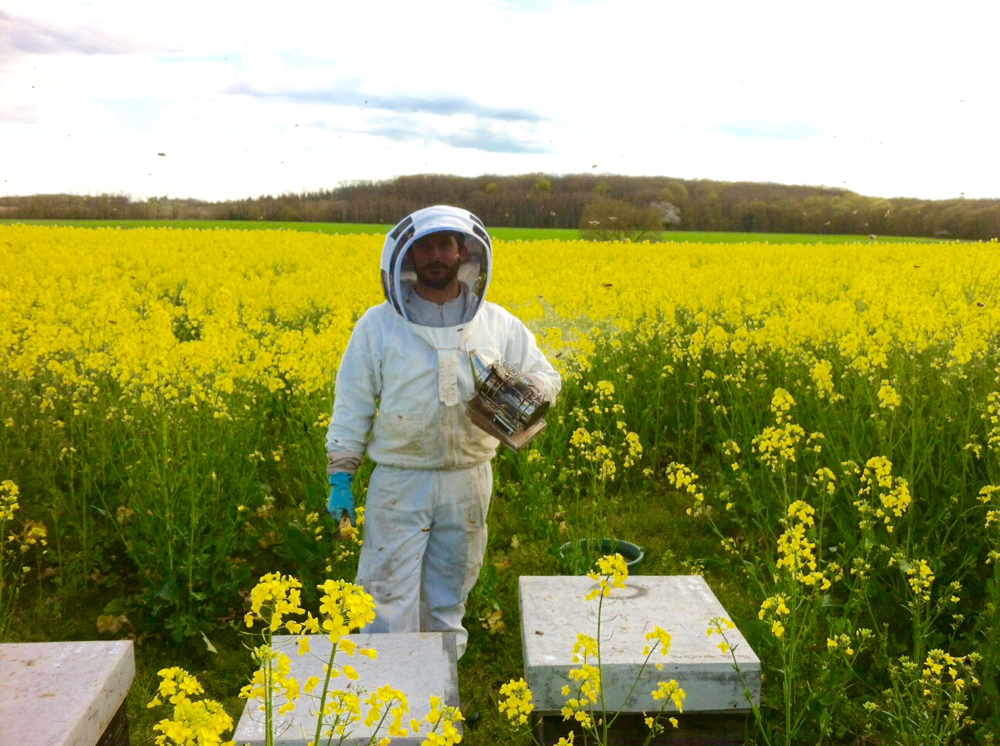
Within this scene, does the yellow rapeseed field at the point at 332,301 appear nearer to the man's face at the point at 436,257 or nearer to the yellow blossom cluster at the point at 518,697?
the man's face at the point at 436,257

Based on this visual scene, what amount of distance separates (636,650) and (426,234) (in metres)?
1.71

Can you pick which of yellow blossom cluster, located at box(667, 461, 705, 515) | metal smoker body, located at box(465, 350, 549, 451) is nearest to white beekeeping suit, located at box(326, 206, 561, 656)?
metal smoker body, located at box(465, 350, 549, 451)

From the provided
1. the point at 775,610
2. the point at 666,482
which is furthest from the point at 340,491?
the point at 666,482

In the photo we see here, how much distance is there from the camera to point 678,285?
938cm

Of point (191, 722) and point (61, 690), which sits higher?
point (191, 722)

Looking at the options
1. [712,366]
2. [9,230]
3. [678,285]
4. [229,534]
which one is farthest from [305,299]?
[9,230]

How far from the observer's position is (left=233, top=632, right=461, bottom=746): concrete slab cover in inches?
87.7

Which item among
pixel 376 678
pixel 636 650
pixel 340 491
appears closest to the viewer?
pixel 376 678

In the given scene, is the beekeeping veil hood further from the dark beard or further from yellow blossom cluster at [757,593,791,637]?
yellow blossom cluster at [757,593,791,637]

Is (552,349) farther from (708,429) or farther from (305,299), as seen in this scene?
(305,299)

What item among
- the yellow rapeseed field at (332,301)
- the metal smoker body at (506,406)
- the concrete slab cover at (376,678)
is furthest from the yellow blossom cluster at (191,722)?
the yellow rapeseed field at (332,301)

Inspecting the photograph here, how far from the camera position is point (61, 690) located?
2355 mm

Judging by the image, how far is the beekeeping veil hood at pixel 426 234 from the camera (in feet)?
Answer: 10.9

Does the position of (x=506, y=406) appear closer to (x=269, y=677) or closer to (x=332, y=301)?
(x=269, y=677)
